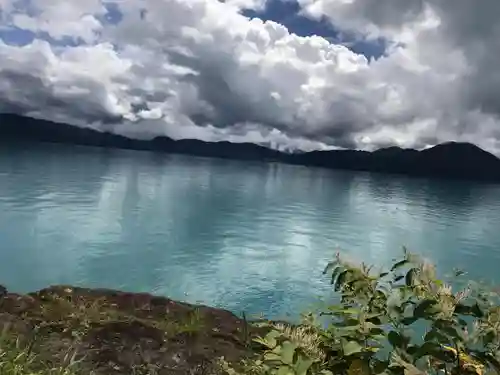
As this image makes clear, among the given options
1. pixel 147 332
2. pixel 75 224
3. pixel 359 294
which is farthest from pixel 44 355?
pixel 75 224

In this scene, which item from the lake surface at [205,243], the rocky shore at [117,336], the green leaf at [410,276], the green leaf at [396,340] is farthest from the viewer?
the lake surface at [205,243]

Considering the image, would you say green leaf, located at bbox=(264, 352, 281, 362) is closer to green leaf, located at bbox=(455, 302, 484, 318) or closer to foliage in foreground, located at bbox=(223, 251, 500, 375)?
foliage in foreground, located at bbox=(223, 251, 500, 375)

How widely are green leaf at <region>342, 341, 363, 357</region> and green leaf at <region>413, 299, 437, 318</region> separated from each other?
13.8 inches

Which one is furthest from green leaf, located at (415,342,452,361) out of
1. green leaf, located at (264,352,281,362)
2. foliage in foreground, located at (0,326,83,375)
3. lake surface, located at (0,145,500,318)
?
foliage in foreground, located at (0,326,83,375)

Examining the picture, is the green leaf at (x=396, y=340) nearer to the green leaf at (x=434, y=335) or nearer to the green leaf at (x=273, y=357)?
the green leaf at (x=434, y=335)

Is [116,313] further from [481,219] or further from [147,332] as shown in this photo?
[481,219]

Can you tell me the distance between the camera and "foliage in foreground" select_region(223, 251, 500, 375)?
7.30 feet

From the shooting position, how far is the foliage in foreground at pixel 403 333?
222 centimetres

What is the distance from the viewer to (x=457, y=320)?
2.29 m

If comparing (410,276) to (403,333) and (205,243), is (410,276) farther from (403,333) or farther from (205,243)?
(205,243)

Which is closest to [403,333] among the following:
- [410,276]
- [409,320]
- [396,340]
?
[396,340]

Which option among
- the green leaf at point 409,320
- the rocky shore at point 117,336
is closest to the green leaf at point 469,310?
the green leaf at point 409,320

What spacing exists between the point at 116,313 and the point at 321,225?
38.5 metres

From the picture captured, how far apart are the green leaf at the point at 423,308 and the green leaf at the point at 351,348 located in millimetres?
351
